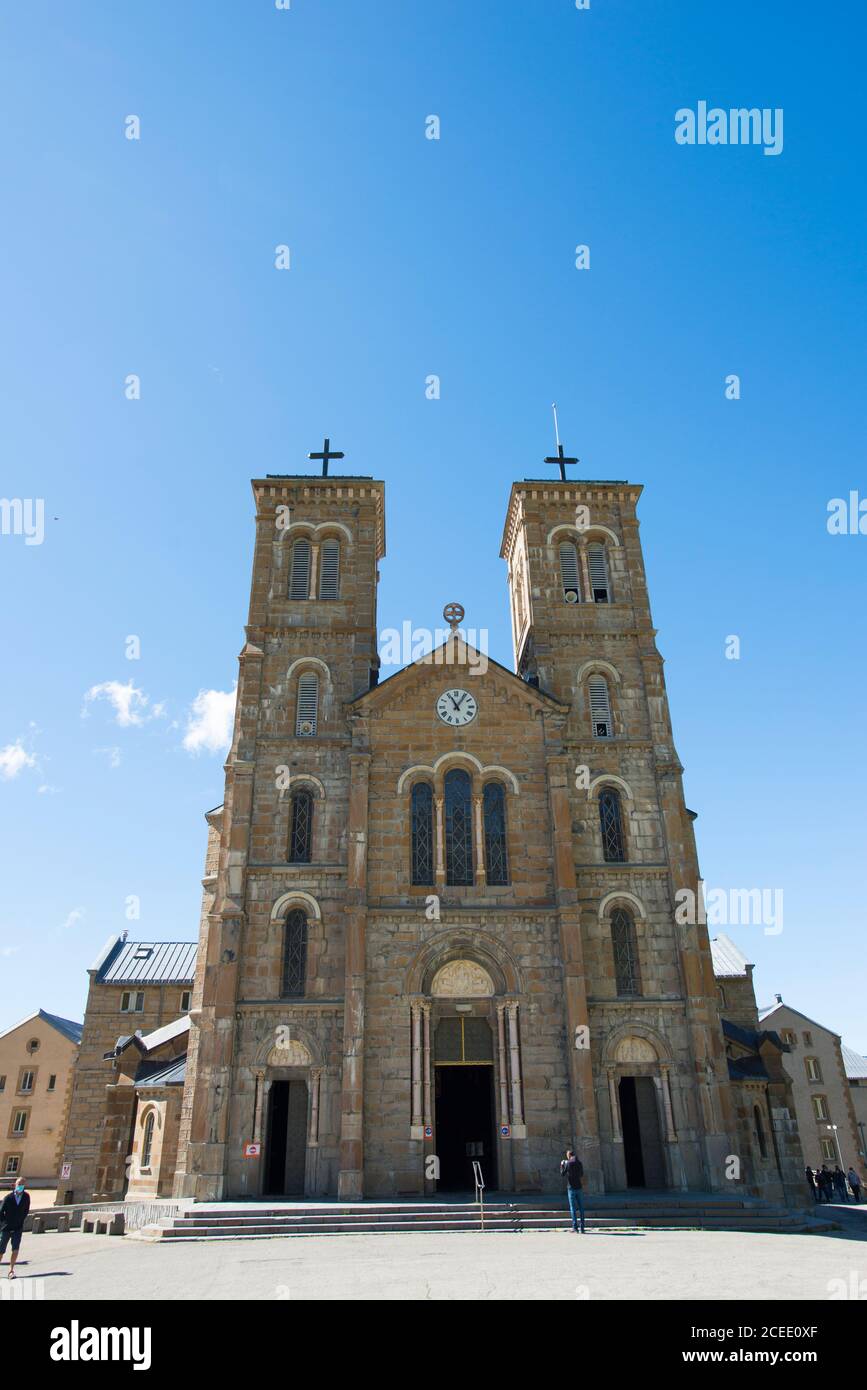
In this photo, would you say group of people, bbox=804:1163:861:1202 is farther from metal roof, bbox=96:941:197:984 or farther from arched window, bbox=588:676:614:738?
metal roof, bbox=96:941:197:984

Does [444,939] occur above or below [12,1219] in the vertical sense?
above

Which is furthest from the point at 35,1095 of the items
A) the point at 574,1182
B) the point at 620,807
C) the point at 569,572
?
the point at 574,1182

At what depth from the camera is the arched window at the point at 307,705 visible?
3011 cm

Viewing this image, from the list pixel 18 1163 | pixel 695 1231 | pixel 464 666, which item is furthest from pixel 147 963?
pixel 695 1231

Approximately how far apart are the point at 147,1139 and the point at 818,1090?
42951 mm

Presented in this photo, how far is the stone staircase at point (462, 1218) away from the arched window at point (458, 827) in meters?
9.22

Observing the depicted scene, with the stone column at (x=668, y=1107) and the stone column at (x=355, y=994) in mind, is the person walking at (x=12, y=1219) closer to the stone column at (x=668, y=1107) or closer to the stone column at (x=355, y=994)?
the stone column at (x=355, y=994)

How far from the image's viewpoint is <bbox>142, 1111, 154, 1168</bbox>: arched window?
97.5 ft

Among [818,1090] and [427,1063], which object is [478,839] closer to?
[427,1063]

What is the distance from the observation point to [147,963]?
52562 mm

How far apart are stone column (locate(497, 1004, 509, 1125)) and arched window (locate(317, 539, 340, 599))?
1588cm

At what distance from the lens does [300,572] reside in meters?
33.3
